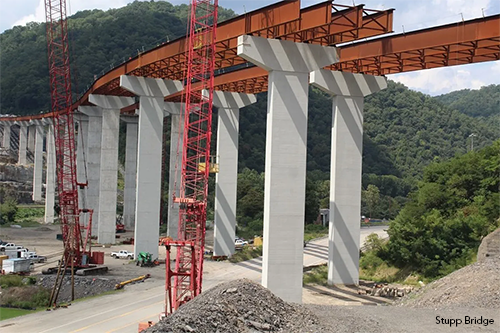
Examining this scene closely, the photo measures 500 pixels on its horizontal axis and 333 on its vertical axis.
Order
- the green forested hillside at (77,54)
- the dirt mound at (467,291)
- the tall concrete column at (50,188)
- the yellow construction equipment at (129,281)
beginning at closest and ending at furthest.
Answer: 1. the dirt mound at (467,291)
2. the yellow construction equipment at (129,281)
3. the tall concrete column at (50,188)
4. the green forested hillside at (77,54)

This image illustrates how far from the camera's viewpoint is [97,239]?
73.6m

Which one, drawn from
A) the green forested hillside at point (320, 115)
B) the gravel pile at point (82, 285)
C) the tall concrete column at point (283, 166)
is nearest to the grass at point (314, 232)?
the gravel pile at point (82, 285)

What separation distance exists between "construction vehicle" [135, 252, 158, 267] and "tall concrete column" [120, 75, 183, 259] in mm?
922

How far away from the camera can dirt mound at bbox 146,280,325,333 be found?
18.0 meters

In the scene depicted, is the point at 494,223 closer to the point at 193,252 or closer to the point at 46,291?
the point at 193,252

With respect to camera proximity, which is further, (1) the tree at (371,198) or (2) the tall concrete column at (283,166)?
(1) the tree at (371,198)

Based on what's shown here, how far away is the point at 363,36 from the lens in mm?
32062

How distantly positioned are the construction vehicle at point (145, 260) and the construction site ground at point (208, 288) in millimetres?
574

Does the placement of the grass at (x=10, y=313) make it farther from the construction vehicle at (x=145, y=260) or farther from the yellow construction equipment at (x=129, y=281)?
the construction vehicle at (x=145, y=260)

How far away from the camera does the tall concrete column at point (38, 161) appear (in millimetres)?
110250

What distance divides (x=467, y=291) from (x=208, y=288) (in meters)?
19.9

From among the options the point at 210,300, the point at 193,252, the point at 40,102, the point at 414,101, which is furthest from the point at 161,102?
the point at 414,101

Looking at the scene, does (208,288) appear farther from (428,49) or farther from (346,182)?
(428,49)

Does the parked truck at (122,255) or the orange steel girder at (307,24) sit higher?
the orange steel girder at (307,24)
